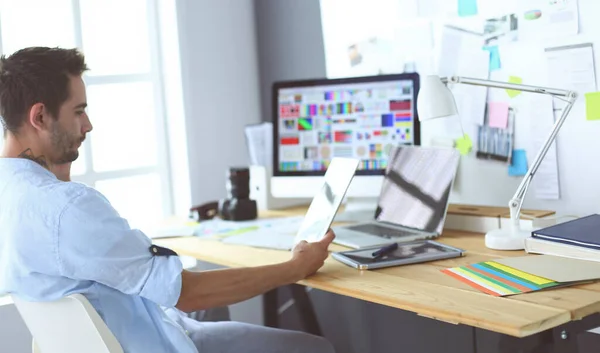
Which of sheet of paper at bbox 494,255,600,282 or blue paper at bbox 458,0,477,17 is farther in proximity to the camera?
blue paper at bbox 458,0,477,17

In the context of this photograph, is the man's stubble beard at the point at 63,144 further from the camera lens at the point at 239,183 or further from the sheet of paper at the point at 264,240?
the camera lens at the point at 239,183

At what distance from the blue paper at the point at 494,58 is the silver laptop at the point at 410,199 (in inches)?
14.9

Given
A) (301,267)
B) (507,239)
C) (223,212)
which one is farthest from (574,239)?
(223,212)

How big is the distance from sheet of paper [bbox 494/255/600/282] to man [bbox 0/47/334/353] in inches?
18.8

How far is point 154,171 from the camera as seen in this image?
3.34 metres

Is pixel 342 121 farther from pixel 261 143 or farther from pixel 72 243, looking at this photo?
pixel 72 243

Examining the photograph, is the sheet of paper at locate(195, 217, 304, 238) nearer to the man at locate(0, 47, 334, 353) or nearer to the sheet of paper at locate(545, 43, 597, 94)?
the man at locate(0, 47, 334, 353)

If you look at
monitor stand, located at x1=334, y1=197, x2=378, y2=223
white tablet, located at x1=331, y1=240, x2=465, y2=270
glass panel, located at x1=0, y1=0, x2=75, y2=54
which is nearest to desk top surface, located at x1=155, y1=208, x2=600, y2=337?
white tablet, located at x1=331, y1=240, x2=465, y2=270

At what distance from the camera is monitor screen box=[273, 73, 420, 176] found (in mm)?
2490

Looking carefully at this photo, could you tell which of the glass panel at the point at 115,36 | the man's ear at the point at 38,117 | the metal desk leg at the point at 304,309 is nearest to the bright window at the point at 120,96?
the glass panel at the point at 115,36

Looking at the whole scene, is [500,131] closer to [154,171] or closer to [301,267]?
[301,267]

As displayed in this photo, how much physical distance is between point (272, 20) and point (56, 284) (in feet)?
6.63

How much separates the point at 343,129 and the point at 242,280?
0.92m

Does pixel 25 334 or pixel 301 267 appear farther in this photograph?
pixel 25 334
